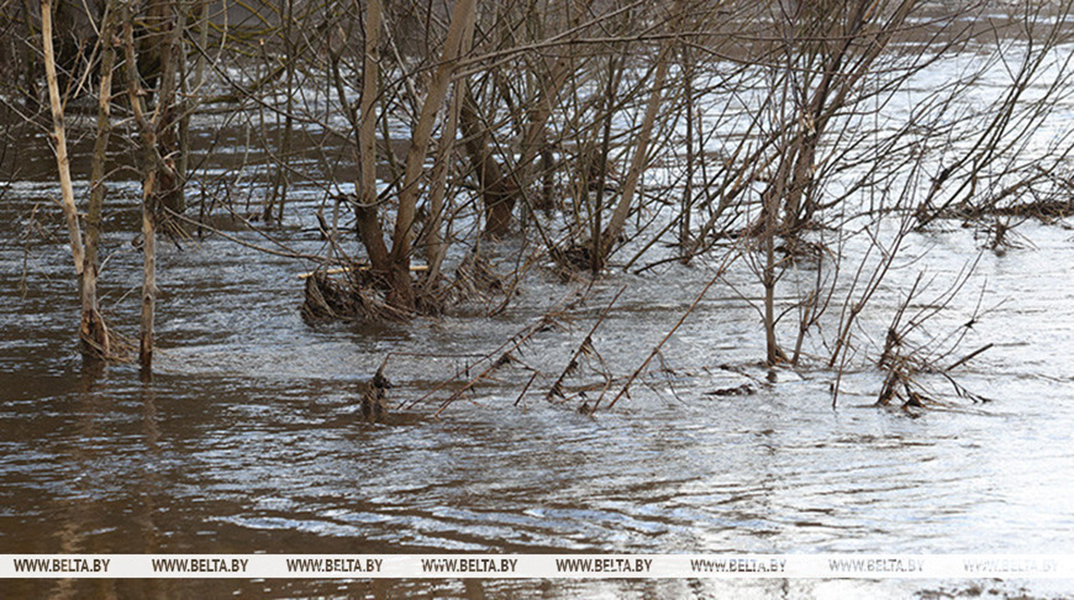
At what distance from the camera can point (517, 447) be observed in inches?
210

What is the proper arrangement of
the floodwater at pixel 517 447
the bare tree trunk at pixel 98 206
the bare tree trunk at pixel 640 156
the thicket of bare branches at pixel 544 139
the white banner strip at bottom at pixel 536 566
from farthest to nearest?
the bare tree trunk at pixel 640 156, the thicket of bare branches at pixel 544 139, the bare tree trunk at pixel 98 206, the floodwater at pixel 517 447, the white banner strip at bottom at pixel 536 566

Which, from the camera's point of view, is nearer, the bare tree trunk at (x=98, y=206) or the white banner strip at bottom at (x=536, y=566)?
the white banner strip at bottom at (x=536, y=566)

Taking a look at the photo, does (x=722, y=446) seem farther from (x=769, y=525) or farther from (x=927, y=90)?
(x=927, y=90)

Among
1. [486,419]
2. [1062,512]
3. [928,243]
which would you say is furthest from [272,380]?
[928,243]

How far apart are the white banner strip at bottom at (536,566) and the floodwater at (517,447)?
6cm

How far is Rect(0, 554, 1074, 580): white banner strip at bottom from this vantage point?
3955 millimetres

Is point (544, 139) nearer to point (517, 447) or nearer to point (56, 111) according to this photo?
point (56, 111)

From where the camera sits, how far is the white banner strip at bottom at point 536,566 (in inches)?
156

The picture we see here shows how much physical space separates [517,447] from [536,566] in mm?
1325

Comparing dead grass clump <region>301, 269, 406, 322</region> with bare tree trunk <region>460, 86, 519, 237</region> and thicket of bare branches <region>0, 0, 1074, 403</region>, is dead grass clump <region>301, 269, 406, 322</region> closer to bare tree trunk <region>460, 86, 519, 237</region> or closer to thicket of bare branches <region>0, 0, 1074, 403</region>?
thicket of bare branches <region>0, 0, 1074, 403</region>

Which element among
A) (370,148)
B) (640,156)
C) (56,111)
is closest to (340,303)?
(370,148)

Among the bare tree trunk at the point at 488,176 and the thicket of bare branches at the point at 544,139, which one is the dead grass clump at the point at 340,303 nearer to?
the thicket of bare branches at the point at 544,139

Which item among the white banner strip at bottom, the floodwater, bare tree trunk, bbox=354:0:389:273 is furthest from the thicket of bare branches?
the white banner strip at bottom

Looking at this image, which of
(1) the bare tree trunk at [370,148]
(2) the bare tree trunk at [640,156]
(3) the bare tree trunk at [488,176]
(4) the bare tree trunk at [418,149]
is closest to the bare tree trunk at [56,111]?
(1) the bare tree trunk at [370,148]
